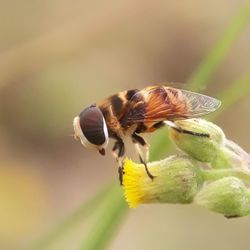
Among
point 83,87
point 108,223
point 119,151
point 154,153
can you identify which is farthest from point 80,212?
point 83,87

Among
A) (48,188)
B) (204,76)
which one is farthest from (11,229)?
(204,76)

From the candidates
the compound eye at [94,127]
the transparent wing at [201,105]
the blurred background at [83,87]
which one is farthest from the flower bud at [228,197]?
the blurred background at [83,87]

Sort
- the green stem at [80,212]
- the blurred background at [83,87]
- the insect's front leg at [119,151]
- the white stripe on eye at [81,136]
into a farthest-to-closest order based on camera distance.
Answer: the blurred background at [83,87] < the green stem at [80,212] < the insect's front leg at [119,151] < the white stripe on eye at [81,136]

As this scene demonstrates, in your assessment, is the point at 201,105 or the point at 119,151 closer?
the point at 201,105

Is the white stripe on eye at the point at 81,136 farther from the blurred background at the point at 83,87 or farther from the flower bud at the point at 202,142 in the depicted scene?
the blurred background at the point at 83,87

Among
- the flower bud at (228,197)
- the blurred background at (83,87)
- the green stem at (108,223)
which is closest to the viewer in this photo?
the flower bud at (228,197)

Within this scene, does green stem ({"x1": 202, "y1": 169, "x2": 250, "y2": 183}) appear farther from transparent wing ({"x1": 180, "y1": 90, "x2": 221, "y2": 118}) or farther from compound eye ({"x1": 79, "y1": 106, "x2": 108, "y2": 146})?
compound eye ({"x1": 79, "y1": 106, "x2": 108, "y2": 146})

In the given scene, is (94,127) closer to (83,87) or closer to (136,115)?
(136,115)
